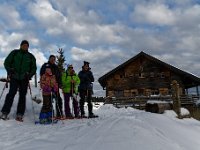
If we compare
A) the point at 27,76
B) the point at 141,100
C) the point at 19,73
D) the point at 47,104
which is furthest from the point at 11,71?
the point at 141,100

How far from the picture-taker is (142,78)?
33.2 metres

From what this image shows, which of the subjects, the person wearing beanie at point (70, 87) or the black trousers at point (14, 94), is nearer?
the black trousers at point (14, 94)

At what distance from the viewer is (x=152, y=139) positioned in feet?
16.3

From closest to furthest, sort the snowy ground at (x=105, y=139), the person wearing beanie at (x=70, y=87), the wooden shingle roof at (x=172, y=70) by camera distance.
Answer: the snowy ground at (x=105, y=139) → the person wearing beanie at (x=70, y=87) → the wooden shingle roof at (x=172, y=70)

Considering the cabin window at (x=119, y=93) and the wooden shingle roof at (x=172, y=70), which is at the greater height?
the wooden shingle roof at (x=172, y=70)

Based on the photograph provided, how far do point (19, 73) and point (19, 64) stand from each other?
0.25m

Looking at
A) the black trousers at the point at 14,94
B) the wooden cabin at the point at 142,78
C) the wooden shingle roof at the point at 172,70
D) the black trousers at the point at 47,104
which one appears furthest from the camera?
the wooden cabin at the point at 142,78

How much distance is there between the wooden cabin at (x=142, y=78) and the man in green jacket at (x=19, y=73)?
79.4 ft

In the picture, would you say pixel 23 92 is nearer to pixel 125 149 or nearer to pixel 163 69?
pixel 125 149

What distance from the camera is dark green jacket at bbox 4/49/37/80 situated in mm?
8171

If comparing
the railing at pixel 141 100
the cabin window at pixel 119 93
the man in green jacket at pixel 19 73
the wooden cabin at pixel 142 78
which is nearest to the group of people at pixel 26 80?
the man in green jacket at pixel 19 73

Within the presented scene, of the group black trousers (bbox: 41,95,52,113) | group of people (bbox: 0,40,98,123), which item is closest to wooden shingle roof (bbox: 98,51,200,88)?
group of people (bbox: 0,40,98,123)

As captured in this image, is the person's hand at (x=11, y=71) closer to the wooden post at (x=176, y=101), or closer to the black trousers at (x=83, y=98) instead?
the black trousers at (x=83, y=98)

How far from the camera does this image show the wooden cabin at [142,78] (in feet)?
105
